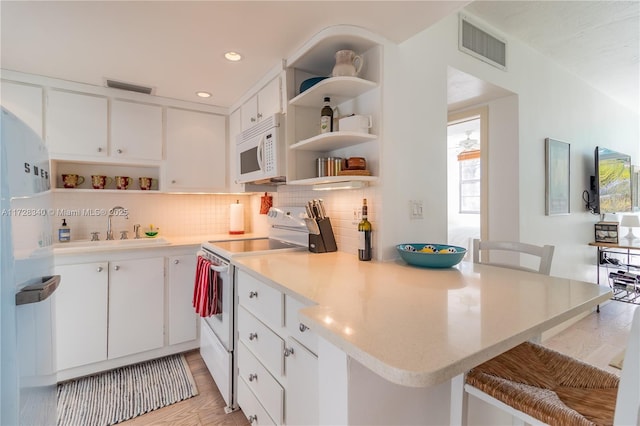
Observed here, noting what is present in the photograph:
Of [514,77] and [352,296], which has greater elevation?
[514,77]

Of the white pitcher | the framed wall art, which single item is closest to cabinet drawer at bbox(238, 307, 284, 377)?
the white pitcher

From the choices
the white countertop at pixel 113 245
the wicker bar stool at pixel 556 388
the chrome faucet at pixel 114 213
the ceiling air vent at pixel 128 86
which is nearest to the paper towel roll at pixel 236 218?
the white countertop at pixel 113 245

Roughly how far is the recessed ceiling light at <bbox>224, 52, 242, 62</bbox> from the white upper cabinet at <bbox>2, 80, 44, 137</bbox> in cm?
151

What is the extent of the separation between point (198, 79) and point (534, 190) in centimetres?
292

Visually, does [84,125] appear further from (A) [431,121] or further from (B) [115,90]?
(A) [431,121]

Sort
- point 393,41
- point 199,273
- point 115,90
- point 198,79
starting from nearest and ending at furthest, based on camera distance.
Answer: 1. point 393,41
2. point 199,273
3. point 198,79
4. point 115,90

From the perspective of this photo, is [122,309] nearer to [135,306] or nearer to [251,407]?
[135,306]

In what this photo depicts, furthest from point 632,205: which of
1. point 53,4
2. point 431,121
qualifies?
point 53,4

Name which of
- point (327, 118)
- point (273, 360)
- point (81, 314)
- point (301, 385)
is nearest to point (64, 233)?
point (81, 314)

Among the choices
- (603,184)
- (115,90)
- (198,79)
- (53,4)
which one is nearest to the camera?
(53,4)

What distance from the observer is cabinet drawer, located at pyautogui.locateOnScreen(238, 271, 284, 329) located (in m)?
1.26

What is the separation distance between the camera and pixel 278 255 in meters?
1.85

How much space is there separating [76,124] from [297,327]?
248 centimetres

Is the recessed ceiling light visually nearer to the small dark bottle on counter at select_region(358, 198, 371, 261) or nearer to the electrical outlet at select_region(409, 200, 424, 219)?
the small dark bottle on counter at select_region(358, 198, 371, 261)
